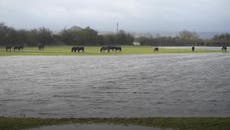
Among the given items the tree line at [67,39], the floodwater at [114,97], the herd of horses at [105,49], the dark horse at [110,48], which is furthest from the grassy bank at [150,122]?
the tree line at [67,39]

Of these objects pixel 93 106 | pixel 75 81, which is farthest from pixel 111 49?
pixel 93 106

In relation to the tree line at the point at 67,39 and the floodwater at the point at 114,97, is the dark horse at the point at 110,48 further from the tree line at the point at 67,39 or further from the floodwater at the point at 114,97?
the floodwater at the point at 114,97

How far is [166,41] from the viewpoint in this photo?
134 m

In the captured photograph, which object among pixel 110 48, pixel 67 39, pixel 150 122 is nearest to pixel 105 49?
pixel 110 48

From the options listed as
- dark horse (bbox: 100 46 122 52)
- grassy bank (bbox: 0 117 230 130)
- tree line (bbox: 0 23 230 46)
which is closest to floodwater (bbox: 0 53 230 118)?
grassy bank (bbox: 0 117 230 130)

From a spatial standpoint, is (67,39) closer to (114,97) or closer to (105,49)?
(105,49)

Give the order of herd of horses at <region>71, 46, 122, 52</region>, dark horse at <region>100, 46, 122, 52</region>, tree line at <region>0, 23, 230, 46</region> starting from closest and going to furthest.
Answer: herd of horses at <region>71, 46, 122, 52</region> < dark horse at <region>100, 46, 122, 52</region> < tree line at <region>0, 23, 230, 46</region>

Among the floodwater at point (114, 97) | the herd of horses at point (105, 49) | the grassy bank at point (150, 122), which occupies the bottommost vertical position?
the floodwater at point (114, 97)

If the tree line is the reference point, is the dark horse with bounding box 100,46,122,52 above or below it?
below

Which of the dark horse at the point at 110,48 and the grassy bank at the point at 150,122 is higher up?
the dark horse at the point at 110,48

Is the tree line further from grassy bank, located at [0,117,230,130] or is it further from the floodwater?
grassy bank, located at [0,117,230,130]

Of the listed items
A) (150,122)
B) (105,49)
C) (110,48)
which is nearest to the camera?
(150,122)

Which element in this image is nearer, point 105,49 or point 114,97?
point 114,97

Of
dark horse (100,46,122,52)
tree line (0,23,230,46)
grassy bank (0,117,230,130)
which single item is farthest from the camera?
tree line (0,23,230,46)
